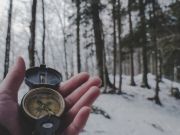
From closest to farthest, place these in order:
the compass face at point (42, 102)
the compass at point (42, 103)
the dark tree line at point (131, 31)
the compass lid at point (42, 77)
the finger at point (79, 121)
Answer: the compass at point (42, 103)
the finger at point (79, 121)
the compass face at point (42, 102)
the compass lid at point (42, 77)
the dark tree line at point (131, 31)

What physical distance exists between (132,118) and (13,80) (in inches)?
603

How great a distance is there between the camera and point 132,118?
1738cm

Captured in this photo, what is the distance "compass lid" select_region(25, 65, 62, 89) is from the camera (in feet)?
7.88

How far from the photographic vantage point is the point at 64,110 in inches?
88.7

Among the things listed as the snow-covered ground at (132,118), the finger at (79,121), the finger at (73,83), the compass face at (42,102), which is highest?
the finger at (73,83)

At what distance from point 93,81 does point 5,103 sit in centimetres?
57

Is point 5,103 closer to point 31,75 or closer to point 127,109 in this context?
point 31,75

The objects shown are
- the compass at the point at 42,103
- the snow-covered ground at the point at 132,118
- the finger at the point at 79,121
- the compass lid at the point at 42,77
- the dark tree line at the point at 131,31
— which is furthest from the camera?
the dark tree line at the point at 131,31

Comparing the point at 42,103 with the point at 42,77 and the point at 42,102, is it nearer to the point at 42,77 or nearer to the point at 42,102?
the point at 42,102

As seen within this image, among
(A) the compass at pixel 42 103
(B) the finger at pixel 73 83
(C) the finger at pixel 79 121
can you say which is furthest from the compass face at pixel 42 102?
(B) the finger at pixel 73 83

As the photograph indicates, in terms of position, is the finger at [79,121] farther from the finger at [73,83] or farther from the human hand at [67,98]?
the finger at [73,83]

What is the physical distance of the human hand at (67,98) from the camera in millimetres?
2182

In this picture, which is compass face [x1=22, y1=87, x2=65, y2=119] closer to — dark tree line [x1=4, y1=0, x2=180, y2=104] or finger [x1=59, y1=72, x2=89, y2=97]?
finger [x1=59, y1=72, x2=89, y2=97]

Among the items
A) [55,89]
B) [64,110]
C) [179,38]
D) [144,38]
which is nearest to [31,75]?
[55,89]
